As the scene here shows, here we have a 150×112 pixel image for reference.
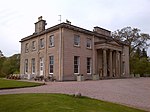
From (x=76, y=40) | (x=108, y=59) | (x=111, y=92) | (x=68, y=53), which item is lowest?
(x=111, y=92)

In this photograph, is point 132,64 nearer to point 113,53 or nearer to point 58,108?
point 113,53

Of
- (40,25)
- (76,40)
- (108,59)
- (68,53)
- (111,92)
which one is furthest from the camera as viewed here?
(108,59)

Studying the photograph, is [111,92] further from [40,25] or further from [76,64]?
[40,25]

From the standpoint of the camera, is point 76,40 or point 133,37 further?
point 133,37

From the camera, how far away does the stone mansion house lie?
27.7 metres

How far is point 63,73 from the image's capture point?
87.9ft

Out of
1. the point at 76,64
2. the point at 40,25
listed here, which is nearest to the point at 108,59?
the point at 76,64

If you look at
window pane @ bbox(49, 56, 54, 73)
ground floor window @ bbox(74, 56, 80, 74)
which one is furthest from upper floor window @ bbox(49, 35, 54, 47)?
ground floor window @ bbox(74, 56, 80, 74)

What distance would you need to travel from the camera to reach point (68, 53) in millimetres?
27875

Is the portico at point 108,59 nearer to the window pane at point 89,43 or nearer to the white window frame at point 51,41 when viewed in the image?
the window pane at point 89,43

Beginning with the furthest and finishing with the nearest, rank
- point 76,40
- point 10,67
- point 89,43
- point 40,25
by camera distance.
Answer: point 10,67
point 40,25
point 89,43
point 76,40

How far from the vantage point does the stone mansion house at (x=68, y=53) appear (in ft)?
90.8

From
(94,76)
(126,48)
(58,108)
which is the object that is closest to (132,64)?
(126,48)

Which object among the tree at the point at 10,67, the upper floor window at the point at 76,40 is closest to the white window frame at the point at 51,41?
the upper floor window at the point at 76,40
